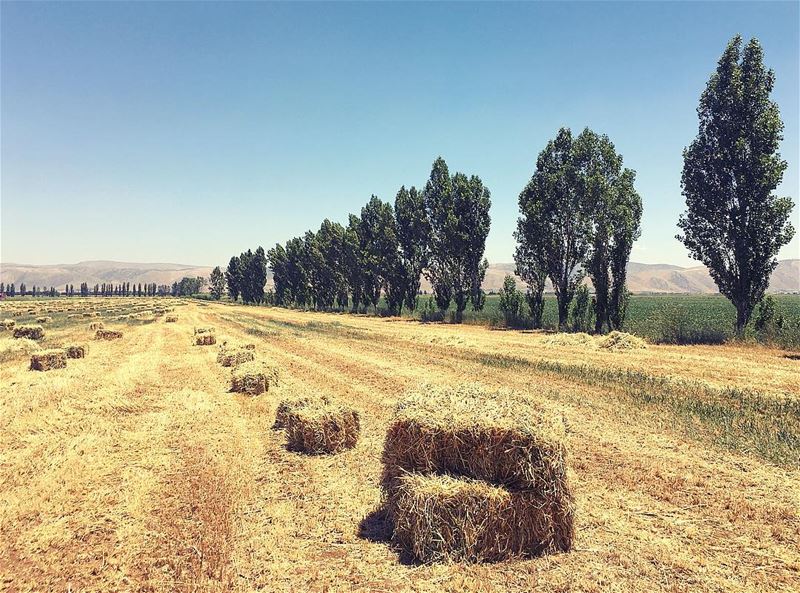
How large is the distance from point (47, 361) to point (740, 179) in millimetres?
35404

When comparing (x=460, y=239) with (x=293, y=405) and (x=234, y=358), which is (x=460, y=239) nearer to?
(x=234, y=358)

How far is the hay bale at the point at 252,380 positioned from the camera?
14438mm

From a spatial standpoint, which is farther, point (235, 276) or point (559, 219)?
point (235, 276)

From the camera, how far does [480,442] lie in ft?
18.3

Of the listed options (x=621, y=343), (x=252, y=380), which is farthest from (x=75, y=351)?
(x=621, y=343)

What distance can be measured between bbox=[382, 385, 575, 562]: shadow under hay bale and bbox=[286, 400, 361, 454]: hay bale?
3.70 metres

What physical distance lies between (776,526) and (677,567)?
206 cm

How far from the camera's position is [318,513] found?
6719mm

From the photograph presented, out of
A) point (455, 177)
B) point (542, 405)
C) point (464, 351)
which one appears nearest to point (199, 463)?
point (542, 405)

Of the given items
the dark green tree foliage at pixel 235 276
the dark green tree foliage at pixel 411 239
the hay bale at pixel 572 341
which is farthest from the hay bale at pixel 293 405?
the dark green tree foliage at pixel 235 276

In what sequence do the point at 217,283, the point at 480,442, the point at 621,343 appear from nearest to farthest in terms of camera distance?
the point at 480,442 < the point at 621,343 < the point at 217,283

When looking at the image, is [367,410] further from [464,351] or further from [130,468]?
[464,351]

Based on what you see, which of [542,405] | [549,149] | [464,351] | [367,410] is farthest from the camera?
→ [549,149]

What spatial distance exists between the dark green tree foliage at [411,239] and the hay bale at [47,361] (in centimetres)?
3917
